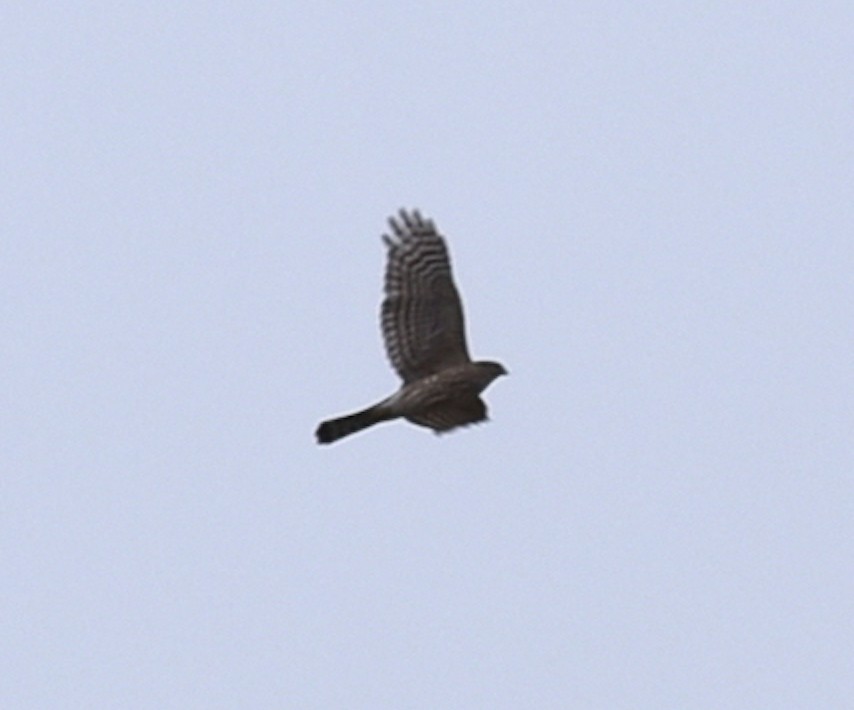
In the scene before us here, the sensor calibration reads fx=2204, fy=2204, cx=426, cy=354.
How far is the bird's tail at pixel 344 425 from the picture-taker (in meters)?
22.0

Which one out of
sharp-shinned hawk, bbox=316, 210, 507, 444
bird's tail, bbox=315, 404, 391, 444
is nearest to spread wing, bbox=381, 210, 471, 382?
sharp-shinned hawk, bbox=316, 210, 507, 444

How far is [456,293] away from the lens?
23.1 metres

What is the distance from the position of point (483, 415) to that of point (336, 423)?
1576 millimetres

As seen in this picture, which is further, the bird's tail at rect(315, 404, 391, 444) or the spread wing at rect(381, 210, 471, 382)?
A: the spread wing at rect(381, 210, 471, 382)

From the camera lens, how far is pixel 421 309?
23188mm

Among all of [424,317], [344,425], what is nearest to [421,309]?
[424,317]

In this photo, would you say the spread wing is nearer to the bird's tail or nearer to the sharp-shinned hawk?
the sharp-shinned hawk

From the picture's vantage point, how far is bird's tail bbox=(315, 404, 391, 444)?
22.0m

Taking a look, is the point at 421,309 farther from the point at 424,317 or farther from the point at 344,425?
the point at 344,425

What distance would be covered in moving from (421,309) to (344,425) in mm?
1805

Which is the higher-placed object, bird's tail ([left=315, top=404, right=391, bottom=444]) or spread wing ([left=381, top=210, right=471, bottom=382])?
spread wing ([left=381, top=210, right=471, bottom=382])

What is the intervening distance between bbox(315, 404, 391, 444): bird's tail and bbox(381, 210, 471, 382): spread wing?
1.04 meters

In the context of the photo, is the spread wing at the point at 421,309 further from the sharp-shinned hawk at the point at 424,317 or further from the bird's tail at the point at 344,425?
the bird's tail at the point at 344,425

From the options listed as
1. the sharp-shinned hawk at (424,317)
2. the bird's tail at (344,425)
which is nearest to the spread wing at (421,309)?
the sharp-shinned hawk at (424,317)
